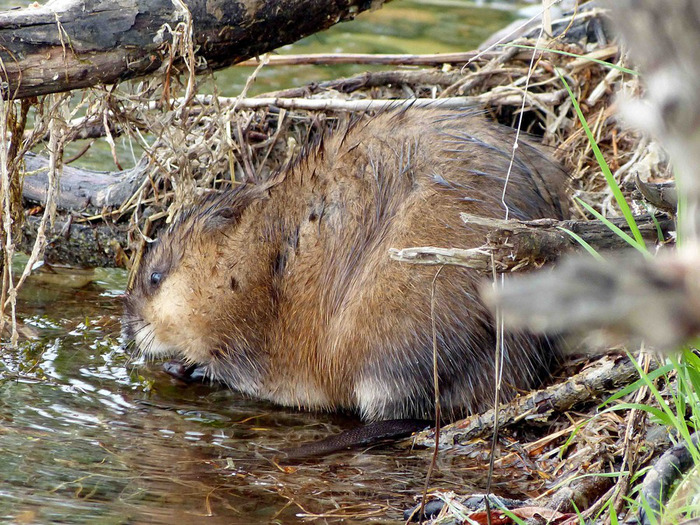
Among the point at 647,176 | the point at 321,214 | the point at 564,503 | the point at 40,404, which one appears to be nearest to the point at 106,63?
the point at 321,214

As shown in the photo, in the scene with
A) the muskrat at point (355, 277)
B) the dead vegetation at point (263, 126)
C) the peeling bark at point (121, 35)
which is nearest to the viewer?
the peeling bark at point (121, 35)

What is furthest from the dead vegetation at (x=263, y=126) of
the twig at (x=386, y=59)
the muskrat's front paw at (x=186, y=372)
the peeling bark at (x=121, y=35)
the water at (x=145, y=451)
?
the muskrat's front paw at (x=186, y=372)

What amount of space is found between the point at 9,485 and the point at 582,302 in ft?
7.42

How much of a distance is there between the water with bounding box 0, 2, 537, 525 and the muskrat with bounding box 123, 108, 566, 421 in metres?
0.21

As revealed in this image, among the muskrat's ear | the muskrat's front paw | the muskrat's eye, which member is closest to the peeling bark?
the muskrat's ear

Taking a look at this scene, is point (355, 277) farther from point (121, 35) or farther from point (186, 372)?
point (121, 35)

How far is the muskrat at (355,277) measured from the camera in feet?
10.6

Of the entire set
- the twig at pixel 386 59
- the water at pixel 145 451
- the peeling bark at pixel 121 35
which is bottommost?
the water at pixel 145 451

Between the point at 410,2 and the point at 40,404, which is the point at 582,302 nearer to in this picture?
the point at 40,404

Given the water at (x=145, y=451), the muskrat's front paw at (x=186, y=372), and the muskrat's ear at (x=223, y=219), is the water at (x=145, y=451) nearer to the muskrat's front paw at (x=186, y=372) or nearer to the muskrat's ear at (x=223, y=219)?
the muskrat's front paw at (x=186, y=372)

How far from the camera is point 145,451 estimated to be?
9.96ft

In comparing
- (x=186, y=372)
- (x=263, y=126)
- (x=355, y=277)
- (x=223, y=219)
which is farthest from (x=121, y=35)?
(x=263, y=126)

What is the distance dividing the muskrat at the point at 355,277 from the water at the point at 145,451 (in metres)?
0.21

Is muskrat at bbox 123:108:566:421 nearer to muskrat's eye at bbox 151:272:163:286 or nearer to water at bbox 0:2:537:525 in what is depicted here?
muskrat's eye at bbox 151:272:163:286
